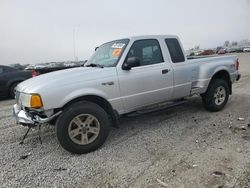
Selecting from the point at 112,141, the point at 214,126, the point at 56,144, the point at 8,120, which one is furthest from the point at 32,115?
the point at 214,126

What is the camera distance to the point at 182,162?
11.1 feet

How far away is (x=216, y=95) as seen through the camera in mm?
5754

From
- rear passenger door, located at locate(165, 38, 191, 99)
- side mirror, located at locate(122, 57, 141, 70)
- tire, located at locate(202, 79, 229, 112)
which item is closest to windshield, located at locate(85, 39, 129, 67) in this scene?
side mirror, located at locate(122, 57, 141, 70)

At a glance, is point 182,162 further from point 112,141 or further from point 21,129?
point 21,129

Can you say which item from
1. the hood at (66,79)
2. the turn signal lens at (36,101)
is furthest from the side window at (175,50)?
the turn signal lens at (36,101)

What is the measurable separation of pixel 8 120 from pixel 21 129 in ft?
3.63

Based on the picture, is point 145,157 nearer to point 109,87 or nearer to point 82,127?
point 82,127

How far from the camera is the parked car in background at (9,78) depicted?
9508 millimetres

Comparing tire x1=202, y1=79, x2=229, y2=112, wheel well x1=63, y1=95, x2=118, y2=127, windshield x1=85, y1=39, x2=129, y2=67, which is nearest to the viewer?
wheel well x1=63, y1=95, x2=118, y2=127

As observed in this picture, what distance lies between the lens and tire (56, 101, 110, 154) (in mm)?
3631

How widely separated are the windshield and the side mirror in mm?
194

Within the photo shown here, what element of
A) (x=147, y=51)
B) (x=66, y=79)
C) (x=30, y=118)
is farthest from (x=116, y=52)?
(x=30, y=118)

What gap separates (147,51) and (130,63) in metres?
0.76

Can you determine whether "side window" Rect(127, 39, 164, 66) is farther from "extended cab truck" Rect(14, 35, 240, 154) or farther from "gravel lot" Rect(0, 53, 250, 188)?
"gravel lot" Rect(0, 53, 250, 188)
